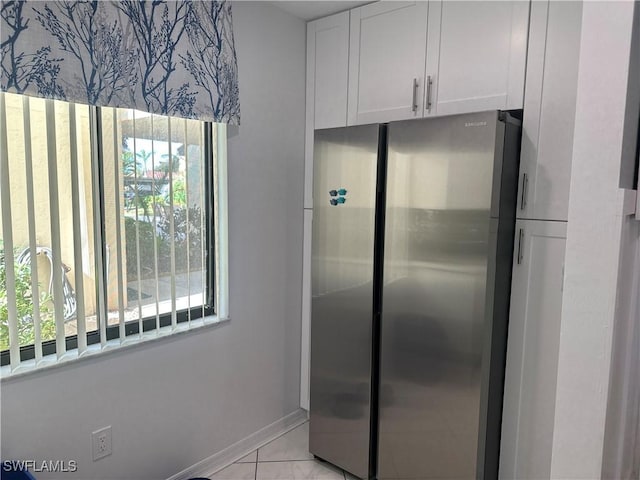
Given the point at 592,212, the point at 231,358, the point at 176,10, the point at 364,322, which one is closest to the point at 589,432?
the point at 592,212

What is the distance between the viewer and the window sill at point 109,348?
1.59m

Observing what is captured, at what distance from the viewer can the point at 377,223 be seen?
6.61 feet

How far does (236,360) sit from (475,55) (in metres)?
1.86

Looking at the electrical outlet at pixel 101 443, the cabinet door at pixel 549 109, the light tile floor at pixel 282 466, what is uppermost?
the cabinet door at pixel 549 109

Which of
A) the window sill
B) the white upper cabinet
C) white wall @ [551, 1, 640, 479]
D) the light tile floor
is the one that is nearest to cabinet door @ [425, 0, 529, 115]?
the white upper cabinet

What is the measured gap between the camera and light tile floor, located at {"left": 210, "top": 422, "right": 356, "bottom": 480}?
2254 millimetres

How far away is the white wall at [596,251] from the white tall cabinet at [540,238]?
3.52 ft

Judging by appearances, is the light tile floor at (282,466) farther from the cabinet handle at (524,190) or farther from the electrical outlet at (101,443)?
the cabinet handle at (524,190)

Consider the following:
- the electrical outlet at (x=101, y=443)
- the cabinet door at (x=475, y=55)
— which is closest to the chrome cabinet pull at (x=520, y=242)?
the cabinet door at (x=475, y=55)

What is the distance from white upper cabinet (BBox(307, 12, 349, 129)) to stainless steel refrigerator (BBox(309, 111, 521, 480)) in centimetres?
34

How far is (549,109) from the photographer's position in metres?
1.73

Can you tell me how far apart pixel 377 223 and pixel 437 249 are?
1.04 feet

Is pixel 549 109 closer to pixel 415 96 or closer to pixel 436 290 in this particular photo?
pixel 415 96

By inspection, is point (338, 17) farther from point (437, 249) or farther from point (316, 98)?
point (437, 249)
